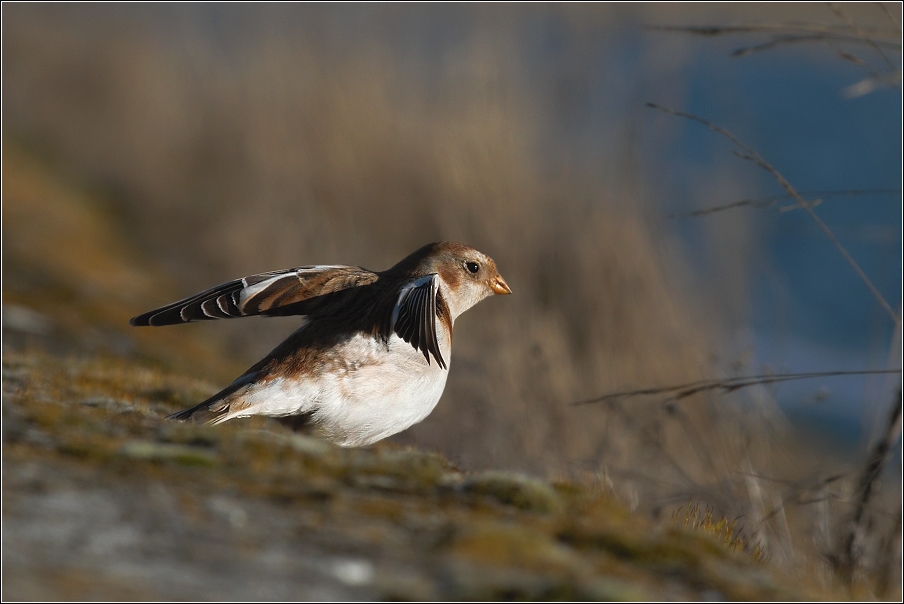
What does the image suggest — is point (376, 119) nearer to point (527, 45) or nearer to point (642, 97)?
point (527, 45)

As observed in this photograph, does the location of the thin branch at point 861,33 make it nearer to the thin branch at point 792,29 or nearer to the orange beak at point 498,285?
the thin branch at point 792,29

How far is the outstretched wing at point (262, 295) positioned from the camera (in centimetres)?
440

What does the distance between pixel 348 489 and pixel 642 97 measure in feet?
21.3

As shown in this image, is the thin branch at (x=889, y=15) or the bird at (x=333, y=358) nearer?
the thin branch at (x=889, y=15)

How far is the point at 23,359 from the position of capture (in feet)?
18.6

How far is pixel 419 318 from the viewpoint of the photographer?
4.18m

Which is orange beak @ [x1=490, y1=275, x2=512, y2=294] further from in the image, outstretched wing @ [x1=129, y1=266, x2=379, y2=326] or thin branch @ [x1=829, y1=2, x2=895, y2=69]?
thin branch @ [x1=829, y1=2, x2=895, y2=69]

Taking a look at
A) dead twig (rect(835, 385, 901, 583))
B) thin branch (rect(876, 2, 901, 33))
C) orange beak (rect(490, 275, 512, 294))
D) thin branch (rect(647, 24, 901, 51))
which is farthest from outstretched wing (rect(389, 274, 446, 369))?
thin branch (rect(876, 2, 901, 33))

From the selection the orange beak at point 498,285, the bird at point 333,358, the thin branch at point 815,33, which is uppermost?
the thin branch at point 815,33

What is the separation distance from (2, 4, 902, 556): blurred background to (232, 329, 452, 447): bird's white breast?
2.74ft

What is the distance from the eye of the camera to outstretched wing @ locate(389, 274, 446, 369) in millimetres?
4141

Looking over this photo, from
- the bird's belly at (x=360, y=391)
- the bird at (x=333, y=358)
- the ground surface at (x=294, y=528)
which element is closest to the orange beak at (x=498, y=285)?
the bird at (x=333, y=358)

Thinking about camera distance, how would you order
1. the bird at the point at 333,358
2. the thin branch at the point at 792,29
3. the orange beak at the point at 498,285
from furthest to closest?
the orange beak at the point at 498,285 → the bird at the point at 333,358 → the thin branch at the point at 792,29

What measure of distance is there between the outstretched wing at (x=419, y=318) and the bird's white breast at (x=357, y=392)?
6.6 inches
